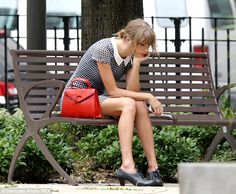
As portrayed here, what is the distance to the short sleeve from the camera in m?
7.16

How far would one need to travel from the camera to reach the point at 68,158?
7.57 m

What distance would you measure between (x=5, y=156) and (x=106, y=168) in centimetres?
82

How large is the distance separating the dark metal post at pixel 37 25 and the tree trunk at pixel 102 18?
1.21 ft

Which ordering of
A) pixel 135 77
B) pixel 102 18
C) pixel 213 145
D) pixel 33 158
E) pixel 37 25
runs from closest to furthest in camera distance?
pixel 135 77 → pixel 33 158 → pixel 213 145 → pixel 102 18 → pixel 37 25

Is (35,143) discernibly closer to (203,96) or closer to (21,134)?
(21,134)

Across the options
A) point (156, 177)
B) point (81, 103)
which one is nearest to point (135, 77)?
point (81, 103)

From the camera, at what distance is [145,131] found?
702 centimetres

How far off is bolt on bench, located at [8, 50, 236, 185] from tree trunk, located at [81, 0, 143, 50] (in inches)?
35.5

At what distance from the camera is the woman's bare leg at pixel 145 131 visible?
23.1 ft

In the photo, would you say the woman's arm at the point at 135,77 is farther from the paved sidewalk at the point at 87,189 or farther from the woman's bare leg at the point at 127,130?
the paved sidewalk at the point at 87,189

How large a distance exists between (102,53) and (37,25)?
2.16 m

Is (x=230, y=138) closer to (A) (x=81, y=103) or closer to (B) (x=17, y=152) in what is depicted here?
(A) (x=81, y=103)

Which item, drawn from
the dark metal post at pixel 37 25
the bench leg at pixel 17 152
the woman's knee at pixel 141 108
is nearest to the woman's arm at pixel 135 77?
the woman's knee at pixel 141 108

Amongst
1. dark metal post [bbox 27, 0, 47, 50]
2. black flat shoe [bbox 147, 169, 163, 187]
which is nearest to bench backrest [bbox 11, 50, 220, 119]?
black flat shoe [bbox 147, 169, 163, 187]
